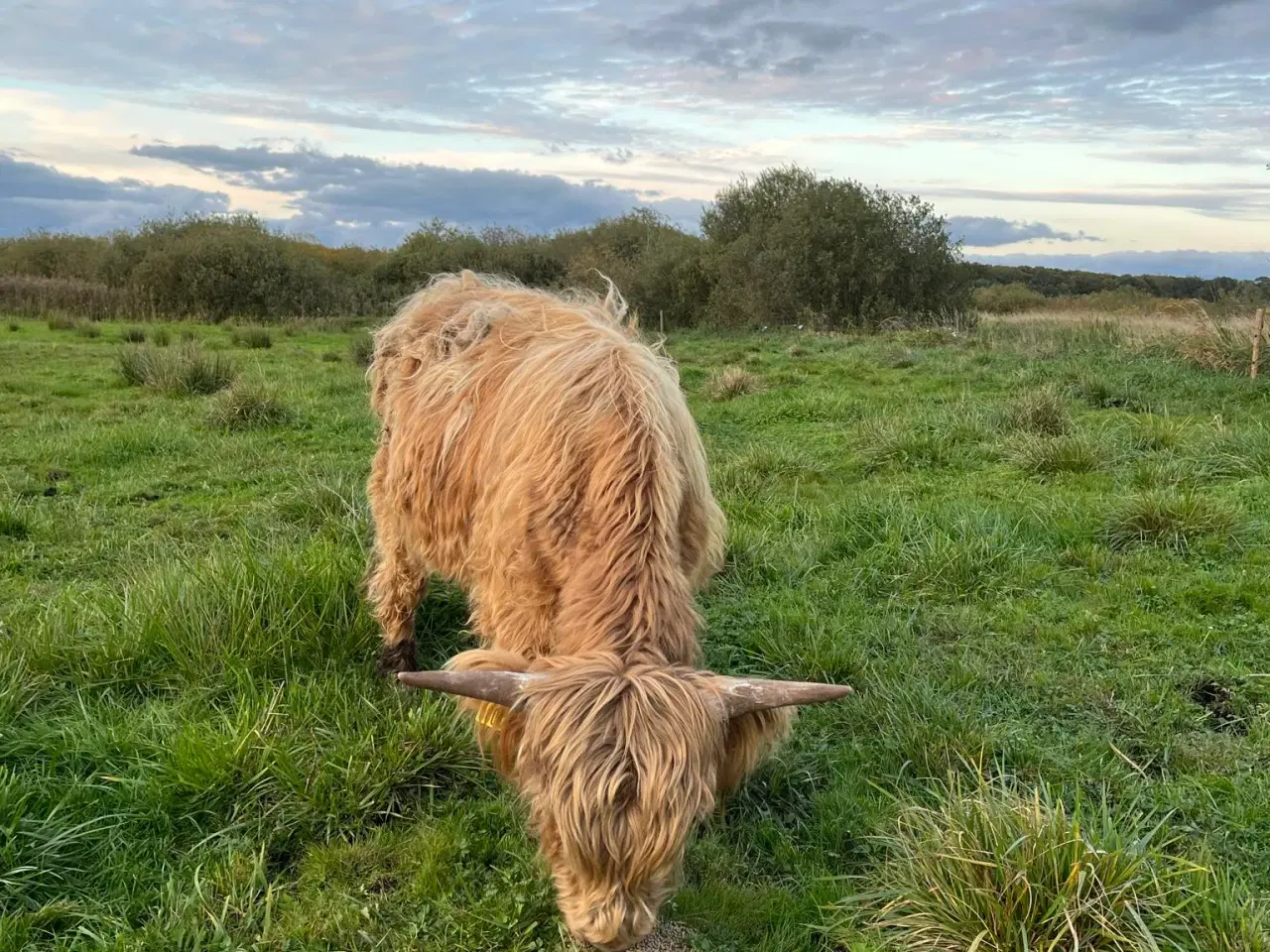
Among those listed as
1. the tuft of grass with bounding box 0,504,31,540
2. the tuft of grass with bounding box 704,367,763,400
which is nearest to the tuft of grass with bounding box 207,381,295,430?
the tuft of grass with bounding box 0,504,31,540

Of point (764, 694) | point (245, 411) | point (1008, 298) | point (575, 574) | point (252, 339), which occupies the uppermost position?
point (1008, 298)

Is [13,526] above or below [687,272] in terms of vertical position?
below

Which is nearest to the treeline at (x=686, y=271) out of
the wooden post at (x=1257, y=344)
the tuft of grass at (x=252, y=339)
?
the tuft of grass at (x=252, y=339)

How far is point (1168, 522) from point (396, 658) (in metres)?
5.25

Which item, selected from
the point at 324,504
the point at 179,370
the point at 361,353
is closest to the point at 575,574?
the point at 324,504

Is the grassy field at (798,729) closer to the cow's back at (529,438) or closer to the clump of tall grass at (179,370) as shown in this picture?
the cow's back at (529,438)

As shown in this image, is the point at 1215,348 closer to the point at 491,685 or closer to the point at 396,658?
the point at 396,658

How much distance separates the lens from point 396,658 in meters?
4.61

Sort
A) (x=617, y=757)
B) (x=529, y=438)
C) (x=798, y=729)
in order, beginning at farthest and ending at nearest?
(x=798, y=729) < (x=529, y=438) < (x=617, y=757)

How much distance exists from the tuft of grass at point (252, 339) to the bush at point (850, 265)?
16629 mm

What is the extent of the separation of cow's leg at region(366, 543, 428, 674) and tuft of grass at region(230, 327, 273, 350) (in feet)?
55.7

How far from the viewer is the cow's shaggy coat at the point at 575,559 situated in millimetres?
2398

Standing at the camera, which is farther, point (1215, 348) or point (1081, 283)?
point (1081, 283)

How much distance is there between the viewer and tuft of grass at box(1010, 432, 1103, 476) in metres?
8.09
